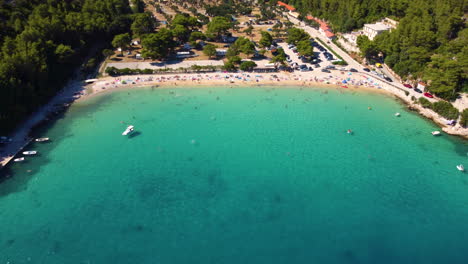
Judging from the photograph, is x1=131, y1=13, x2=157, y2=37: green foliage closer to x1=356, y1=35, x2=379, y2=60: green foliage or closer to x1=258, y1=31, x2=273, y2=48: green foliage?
x1=258, y1=31, x2=273, y2=48: green foliage

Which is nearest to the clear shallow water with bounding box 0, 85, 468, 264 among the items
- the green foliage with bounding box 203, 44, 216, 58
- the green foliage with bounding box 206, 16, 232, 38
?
the green foliage with bounding box 203, 44, 216, 58

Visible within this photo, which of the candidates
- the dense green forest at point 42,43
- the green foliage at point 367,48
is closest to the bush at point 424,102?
the green foliage at point 367,48

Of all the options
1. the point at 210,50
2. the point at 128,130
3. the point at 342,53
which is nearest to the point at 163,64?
the point at 210,50

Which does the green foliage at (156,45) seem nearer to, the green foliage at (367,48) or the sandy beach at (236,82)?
the sandy beach at (236,82)

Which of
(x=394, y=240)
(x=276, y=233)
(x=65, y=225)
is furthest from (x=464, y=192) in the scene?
(x=65, y=225)

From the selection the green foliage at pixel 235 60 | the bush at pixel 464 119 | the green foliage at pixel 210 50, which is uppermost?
the green foliage at pixel 210 50

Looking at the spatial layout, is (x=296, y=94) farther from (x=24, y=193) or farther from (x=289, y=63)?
(x=24, y=193)
